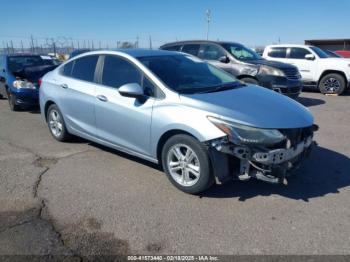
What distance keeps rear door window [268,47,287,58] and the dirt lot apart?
834cm

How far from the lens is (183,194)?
13.2ft

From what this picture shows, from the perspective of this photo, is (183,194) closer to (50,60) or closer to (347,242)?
(347,242)

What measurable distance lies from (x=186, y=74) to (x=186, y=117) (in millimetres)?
1052

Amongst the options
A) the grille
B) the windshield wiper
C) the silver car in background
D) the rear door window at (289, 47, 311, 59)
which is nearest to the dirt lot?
the silver car in background

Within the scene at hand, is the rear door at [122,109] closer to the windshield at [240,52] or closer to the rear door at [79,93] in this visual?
the rear door at [79,93]

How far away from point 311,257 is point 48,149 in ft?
14.6

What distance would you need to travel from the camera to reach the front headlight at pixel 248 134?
11.6 feet

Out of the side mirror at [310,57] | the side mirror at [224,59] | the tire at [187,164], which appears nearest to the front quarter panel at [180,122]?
the tire at [187,164]

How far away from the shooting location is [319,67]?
39.7 feet

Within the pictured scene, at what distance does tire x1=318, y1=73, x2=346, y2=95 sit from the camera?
11.9 meters

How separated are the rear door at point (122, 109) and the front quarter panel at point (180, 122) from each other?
108 mm

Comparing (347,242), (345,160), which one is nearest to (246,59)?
(345,160)

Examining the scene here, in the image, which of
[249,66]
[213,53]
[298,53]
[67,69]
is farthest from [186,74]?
[298,53]

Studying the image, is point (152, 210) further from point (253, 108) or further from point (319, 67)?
point (319, 67)
